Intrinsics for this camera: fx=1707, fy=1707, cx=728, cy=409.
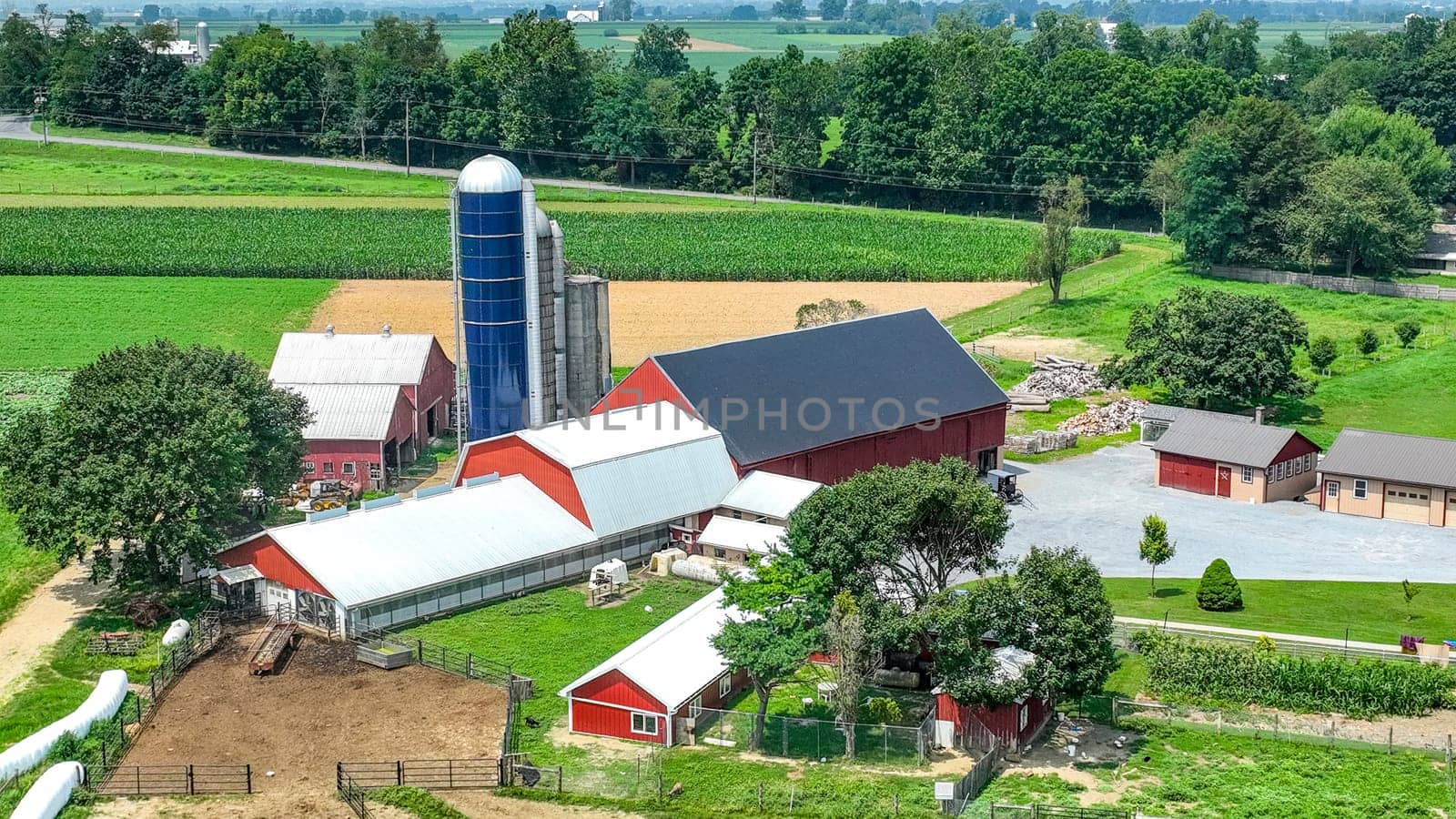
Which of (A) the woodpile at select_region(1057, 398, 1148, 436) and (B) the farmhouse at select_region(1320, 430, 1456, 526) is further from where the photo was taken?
(A) the woodpile at select_region(1057, 398, 1148, 436)

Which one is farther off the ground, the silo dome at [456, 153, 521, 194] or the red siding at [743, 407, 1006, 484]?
Result: the silo dome at [456, 153, 521, 194]

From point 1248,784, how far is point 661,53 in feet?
506

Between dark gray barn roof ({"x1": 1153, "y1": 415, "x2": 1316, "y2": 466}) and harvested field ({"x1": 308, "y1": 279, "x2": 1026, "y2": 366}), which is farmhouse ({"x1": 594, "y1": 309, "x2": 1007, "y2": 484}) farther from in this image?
harvested field ({"x1": 308, "y1": 279, "x2": 1026, "y2": 366})

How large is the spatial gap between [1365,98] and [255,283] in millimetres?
94947

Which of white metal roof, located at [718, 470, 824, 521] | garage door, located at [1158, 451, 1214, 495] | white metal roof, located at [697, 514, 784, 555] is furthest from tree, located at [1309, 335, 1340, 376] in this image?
white metal roof, located at [697, 514, 784, 555]

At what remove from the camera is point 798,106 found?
491ft

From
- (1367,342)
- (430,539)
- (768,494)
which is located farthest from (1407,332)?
(430,539)

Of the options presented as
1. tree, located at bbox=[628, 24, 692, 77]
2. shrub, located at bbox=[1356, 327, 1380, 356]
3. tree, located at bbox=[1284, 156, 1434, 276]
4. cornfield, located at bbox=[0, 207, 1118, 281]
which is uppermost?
tree, located at bbox=[628, 24, 692, 77]

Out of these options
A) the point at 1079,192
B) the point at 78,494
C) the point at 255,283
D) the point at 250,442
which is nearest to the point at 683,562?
the point at 250,442

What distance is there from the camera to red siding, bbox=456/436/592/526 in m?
56.0

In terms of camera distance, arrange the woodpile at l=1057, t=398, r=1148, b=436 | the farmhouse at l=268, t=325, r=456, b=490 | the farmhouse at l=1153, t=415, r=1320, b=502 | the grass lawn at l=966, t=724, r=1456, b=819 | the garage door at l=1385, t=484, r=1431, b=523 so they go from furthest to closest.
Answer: the woodpile at l=1057, t=398, r=1148, b=436, the farmhouse at l=268, t=325, r=456, b=490, the farmhouse at l=1153, t=415, r=1320, b=502, the garage door at l=1385, t=484, r=1431, b=523, the grass lawn at l=966, t=724, r=1456, b=819

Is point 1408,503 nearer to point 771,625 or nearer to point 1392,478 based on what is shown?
point 1392,478

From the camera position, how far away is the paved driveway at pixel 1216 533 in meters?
56.5

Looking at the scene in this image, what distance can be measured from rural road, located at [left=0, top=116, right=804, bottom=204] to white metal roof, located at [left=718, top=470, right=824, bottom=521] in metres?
85.9
